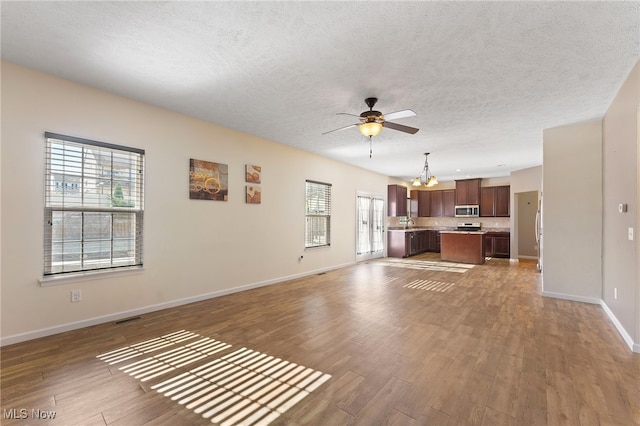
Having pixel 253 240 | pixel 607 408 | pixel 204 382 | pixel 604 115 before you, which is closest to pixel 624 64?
pixel 604 115

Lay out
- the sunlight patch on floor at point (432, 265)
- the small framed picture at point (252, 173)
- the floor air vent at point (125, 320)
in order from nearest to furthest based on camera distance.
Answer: the floor air vent at point (125, 320)
the small framed picture at point (252, 173)
the sunlight patch on floor at point (432, 265)

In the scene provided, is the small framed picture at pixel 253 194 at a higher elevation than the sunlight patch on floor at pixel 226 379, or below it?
higher

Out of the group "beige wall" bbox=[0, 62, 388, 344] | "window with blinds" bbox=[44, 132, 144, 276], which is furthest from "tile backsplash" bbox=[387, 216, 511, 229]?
"window with blinds" bbox=[44, 132, 144, 276]

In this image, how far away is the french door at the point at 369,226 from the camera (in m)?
8.34

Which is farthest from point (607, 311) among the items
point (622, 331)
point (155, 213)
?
point (155, 213)

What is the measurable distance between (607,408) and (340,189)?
238 inches

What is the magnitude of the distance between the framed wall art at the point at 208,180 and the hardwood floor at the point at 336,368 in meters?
1.66

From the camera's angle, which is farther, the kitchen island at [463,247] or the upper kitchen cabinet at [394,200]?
the upper kitchen cabinet at [394,200]

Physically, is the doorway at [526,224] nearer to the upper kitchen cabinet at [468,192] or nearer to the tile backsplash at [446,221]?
the tile backsplash at [446,221]

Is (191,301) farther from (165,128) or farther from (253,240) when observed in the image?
(165,128)

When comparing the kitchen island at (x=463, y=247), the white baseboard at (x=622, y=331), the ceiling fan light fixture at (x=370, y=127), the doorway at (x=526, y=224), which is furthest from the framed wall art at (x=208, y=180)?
the doorway at (x=526, y=224)

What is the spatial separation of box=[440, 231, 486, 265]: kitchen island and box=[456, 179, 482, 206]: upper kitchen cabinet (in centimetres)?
225

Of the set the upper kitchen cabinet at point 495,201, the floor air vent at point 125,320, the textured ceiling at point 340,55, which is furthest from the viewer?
the upper kitchen cabinet at point 495,201

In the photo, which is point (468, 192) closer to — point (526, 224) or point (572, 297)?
point (526, 224)
